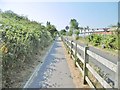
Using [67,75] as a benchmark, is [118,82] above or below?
above

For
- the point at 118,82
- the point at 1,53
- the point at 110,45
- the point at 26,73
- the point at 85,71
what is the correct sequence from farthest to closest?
the point at 110,45
the point at 26,73
the point at 85,71
the point at 1,53
the point at 118,82

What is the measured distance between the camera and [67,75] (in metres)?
9.41

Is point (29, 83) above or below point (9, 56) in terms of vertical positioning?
below

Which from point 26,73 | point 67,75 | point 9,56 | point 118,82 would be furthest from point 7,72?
point 118,82

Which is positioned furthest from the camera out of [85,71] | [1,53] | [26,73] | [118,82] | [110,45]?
[110,45]

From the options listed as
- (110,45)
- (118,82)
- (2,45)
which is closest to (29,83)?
(2,45)

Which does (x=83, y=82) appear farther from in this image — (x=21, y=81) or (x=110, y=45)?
(x=110, y=45)

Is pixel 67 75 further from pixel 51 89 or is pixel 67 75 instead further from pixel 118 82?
pixel 118 82

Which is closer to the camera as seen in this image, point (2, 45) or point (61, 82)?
point (2, 45)

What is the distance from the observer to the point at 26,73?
9.32 metres

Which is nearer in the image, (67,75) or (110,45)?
(67,75)

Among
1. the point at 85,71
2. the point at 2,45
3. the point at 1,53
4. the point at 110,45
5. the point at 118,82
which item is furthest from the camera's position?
the point at 110,45

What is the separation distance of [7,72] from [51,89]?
4.64ft

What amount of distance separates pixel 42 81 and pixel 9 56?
1478mm
